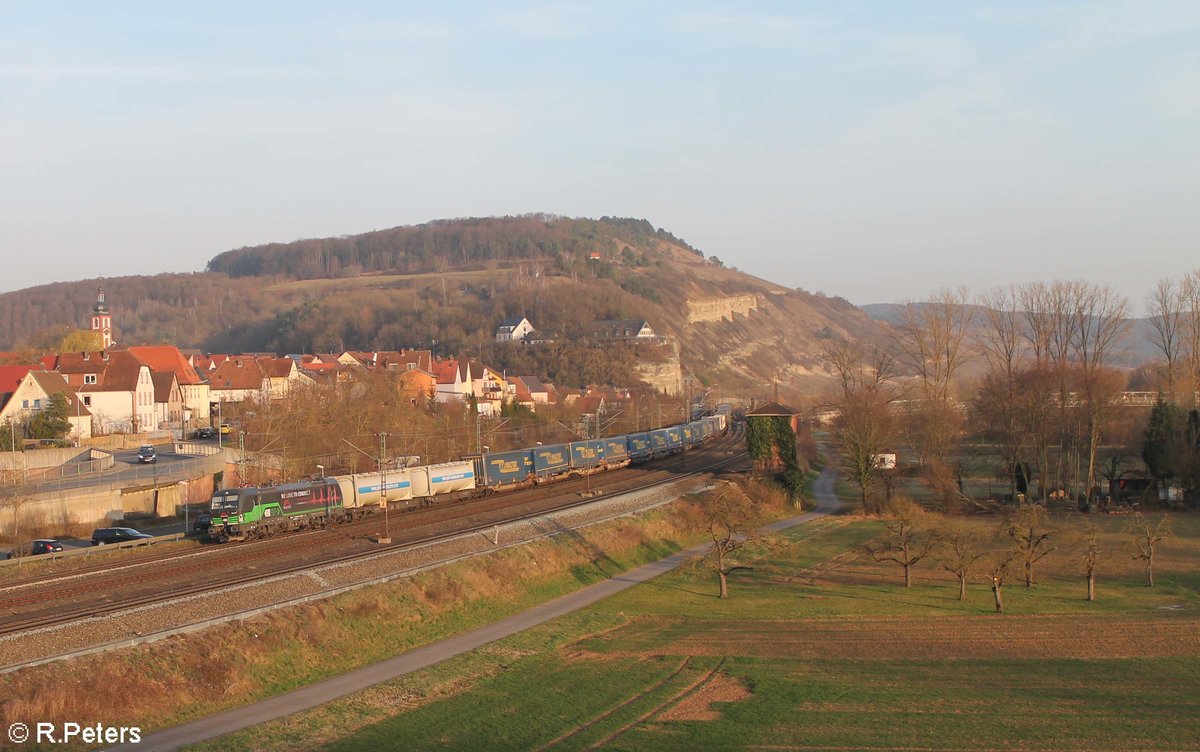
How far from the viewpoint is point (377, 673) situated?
26.7m

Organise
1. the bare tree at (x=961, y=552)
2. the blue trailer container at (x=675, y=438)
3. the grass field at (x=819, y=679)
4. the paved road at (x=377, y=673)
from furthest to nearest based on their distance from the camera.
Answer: the blue trailer container at (x=675, y=438) → the bare tree at (x=961, y=552) → the paved road at (x=377, y=673) → the grass field at (x=819, y=679)

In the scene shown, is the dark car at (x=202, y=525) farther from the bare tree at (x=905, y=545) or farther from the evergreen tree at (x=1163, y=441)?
the evergreen tree at (x=1163, y=441)

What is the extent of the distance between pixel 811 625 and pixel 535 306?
159399 mm

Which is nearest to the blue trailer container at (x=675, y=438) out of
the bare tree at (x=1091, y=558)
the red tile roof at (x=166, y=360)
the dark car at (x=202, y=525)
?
the dark car at (x=202, y=525)

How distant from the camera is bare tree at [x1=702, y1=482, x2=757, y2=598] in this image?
38.2 metres

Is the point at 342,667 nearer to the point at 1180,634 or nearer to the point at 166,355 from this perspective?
the point at 1180,634

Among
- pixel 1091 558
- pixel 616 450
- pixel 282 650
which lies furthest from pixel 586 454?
pixel 282 650

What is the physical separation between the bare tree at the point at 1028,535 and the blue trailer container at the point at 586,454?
3419 cm

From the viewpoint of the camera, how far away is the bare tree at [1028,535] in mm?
35812

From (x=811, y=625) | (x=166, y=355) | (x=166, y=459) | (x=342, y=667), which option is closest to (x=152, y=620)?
(x=342, y=667)

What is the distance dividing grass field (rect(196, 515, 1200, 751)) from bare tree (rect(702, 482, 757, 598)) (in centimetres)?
147

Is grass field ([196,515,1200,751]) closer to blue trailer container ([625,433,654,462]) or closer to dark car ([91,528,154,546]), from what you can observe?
dark car ([91,528,154,546])

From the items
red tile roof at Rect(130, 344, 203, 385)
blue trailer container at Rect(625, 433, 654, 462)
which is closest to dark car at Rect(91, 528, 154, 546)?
blue trailer container at Rect(625, 433, 654, 462)

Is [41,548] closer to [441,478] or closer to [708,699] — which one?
[441,478]
